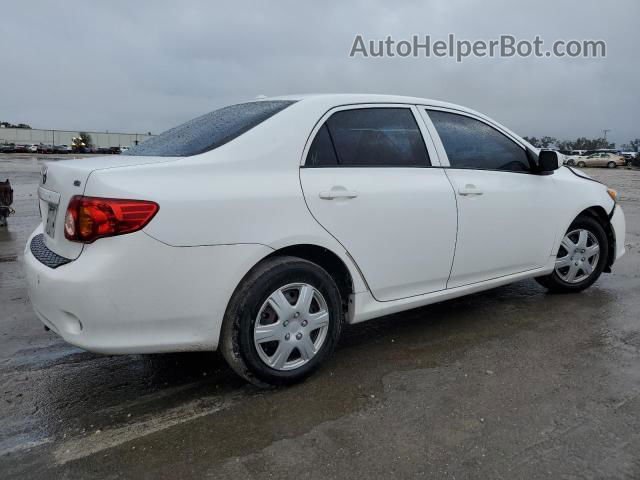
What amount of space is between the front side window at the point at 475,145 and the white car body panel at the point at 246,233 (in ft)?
0.34

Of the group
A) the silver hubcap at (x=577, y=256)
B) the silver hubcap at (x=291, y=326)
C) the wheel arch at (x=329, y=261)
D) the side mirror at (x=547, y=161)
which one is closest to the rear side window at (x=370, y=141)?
the wheel arch at (x=329, y=261)

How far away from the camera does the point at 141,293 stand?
2.41 m

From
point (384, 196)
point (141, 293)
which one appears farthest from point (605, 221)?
point (141, 293)

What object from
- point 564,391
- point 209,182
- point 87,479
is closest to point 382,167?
point 209,182

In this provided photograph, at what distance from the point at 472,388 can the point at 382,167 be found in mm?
1368

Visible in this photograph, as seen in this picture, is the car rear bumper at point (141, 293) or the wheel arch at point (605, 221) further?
the wheel arch at point (605, 221)

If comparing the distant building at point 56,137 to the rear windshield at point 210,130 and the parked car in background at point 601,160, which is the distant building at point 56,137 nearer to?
the parked car in background at point 601,160

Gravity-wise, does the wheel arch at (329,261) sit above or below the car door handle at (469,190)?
below

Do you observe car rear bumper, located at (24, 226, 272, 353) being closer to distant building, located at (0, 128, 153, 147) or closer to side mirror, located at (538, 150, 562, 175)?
side mirror, located at (538, 150, 562, 175)

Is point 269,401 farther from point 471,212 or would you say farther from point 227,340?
point 471,212

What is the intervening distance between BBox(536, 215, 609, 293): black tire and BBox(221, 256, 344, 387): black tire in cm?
248

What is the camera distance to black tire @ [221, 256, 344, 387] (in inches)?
104

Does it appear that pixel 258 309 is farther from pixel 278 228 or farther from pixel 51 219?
pixel 51 219

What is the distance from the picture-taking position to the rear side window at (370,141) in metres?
3.02
